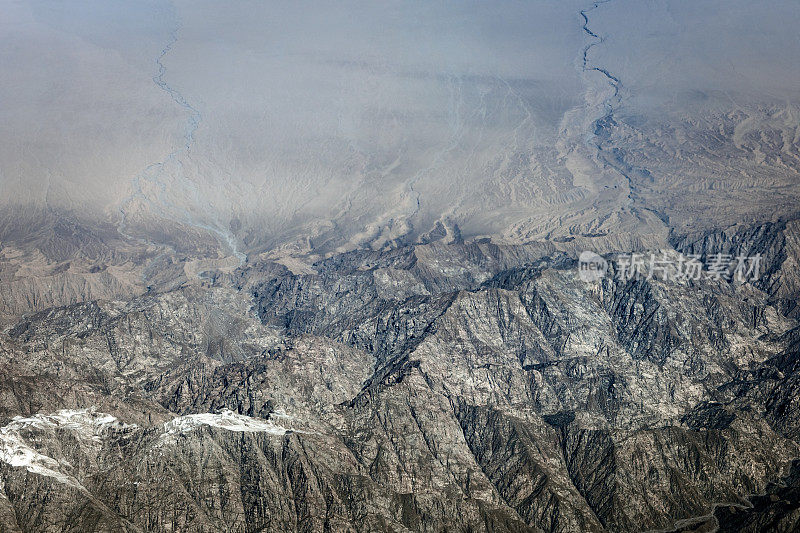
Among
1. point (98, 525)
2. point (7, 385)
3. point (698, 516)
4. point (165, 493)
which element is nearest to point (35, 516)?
point (98, 525)

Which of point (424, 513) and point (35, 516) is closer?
point (35, 516)

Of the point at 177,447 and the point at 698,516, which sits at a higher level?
the point at 177,447

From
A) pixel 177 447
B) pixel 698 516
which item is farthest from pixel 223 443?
pixel 698 516

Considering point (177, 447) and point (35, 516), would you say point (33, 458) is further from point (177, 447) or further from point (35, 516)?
point (177, 447)

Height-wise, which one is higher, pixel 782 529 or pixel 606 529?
pixel 782 529

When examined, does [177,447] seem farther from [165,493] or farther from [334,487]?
[334,487]

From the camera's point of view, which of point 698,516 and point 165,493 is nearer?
point 165,493

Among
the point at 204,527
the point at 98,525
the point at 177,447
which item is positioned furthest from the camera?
the point at 177,447

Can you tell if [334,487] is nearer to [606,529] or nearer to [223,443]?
[223,443]

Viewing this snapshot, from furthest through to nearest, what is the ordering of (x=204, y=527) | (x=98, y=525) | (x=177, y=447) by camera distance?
(x=177, y=447), (x=204, y=527), (x=98, y=525)
